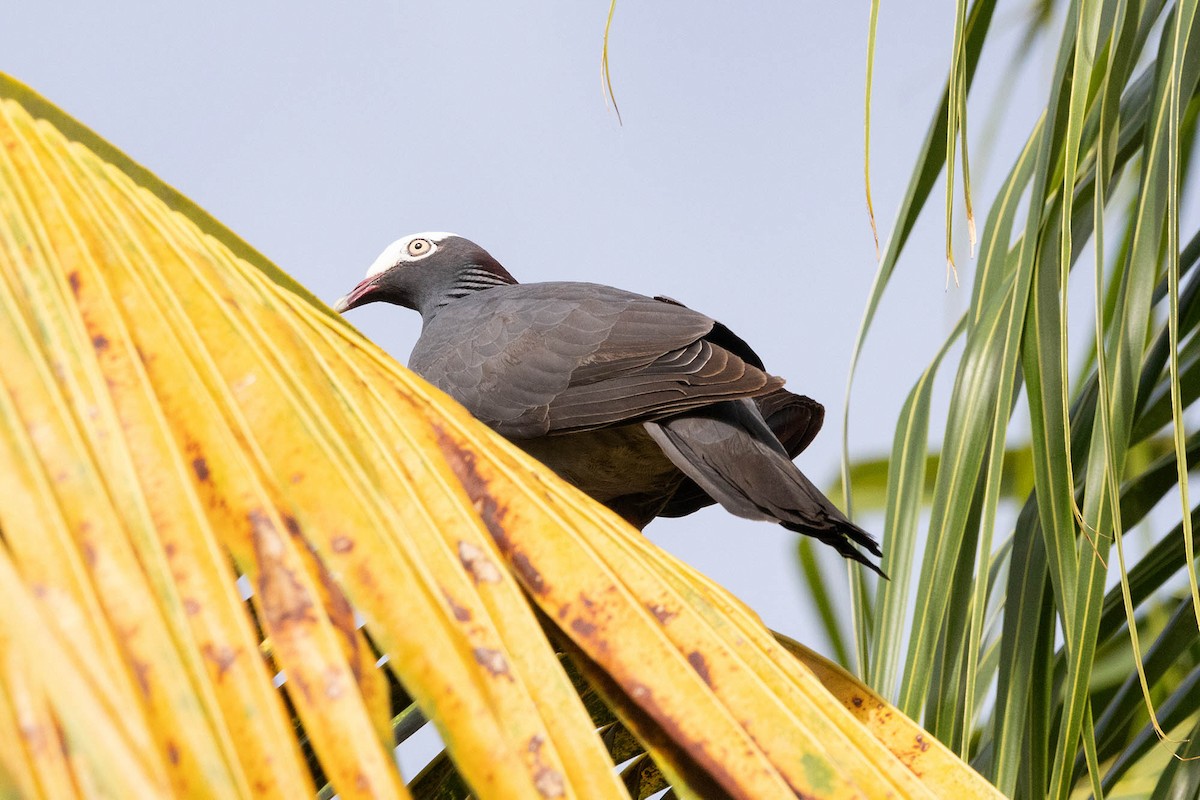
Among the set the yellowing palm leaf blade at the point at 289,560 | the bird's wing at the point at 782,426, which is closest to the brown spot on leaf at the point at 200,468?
the yellowing palm leaf blade at the point at 289,560

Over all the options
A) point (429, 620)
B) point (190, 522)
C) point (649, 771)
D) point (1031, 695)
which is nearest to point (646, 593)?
point (429, 620)

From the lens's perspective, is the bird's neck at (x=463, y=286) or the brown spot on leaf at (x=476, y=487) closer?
the brown spot on leaf at (x=476, y=487)

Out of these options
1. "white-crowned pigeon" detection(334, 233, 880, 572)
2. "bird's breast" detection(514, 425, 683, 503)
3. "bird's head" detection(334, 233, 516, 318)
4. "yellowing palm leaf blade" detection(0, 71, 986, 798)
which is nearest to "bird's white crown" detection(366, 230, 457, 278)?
"bird's head" detection(334, 233, 516, 318)

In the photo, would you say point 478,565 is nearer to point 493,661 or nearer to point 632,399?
point 493,661

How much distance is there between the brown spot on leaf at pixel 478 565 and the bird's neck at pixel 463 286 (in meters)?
2.61

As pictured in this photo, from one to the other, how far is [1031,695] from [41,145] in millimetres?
1160

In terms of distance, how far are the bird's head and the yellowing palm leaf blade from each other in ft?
7.96

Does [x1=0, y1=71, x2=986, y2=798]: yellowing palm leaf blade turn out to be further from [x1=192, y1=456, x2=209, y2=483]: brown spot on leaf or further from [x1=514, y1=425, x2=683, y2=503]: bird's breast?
[x1=514, y1=425, x2=683, y2=503]: bird's breast

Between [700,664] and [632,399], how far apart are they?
169 cm

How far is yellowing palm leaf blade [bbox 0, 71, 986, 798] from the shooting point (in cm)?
50

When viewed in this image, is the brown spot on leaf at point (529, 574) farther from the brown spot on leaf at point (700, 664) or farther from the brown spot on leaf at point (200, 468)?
the brown spot on leaf at point (200, 468)

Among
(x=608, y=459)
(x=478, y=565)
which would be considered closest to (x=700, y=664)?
(x=478, y=565)

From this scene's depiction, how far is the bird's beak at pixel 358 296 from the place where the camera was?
11.4 ft

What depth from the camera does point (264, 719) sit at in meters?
0.51
